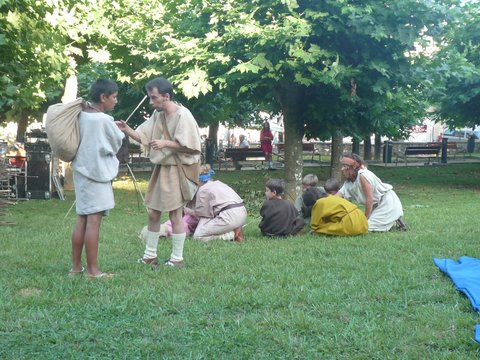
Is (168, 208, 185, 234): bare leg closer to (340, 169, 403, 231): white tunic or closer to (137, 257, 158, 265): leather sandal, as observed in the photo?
(137, 257, 158, 265): leather sandal

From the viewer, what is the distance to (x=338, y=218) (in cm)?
892

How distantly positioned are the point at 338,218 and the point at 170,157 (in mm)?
3172

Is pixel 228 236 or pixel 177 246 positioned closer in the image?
pixel 177 246

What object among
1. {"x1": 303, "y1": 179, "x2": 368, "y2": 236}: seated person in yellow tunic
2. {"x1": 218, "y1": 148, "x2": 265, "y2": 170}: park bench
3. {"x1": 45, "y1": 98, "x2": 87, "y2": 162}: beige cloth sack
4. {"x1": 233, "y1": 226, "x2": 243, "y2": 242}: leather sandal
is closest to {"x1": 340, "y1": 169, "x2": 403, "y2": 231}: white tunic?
{"x1": 303, "y1": 179, "x2": 368, "y2": 236}: seated person in yellow tunic

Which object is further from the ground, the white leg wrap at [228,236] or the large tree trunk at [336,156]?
the large tree trunk at [336,156]

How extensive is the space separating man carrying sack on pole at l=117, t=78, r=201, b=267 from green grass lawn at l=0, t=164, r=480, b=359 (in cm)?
48

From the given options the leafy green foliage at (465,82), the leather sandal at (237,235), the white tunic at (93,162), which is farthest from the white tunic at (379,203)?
the leafy green foliage at (465,82)

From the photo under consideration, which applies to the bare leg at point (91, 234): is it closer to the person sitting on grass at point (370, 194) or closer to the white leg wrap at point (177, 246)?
the white leg wrap at point (177, 246)

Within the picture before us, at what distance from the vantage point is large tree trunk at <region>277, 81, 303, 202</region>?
14.9 meters

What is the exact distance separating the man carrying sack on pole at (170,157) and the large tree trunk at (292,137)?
8.31 metres

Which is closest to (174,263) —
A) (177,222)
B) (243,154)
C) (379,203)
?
(177,222)

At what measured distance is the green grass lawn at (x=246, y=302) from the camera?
165 inches

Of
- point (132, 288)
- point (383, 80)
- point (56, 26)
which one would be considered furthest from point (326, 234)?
point (56, 26)

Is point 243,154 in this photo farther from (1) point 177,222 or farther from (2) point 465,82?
(1) point 177,222
